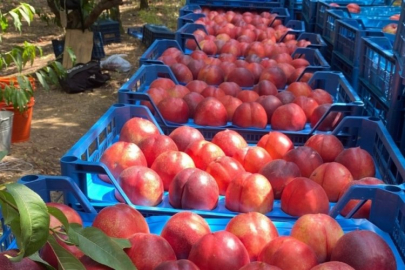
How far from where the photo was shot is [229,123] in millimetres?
2875

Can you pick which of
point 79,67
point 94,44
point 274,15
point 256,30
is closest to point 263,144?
point 256,30

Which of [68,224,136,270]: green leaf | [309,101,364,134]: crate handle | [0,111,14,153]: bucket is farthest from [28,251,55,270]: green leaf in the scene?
[0,111,14,153]: bucket

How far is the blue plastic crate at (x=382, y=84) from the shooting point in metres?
2.49

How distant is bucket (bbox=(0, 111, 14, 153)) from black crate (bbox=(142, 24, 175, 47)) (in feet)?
15.8

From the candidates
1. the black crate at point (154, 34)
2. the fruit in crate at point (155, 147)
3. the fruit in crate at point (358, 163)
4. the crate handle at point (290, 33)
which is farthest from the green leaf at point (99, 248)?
the black crate at point (154, 34)

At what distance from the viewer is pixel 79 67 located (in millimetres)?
7230

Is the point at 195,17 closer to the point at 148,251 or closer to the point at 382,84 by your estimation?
the point at 382,84

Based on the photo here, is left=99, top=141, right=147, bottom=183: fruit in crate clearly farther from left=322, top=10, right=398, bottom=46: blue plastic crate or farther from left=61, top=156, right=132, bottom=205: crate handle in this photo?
left=322, top=10, right=398, bottom=46: blue plastic crate

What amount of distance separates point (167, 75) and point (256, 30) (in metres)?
1.99

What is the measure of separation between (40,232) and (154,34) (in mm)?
8781

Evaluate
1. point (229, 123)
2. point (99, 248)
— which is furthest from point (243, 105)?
point (99, 248)

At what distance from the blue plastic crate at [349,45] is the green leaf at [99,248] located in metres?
2.62

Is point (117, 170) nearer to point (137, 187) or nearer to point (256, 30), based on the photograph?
point (137, 187)

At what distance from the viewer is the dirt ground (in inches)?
188
